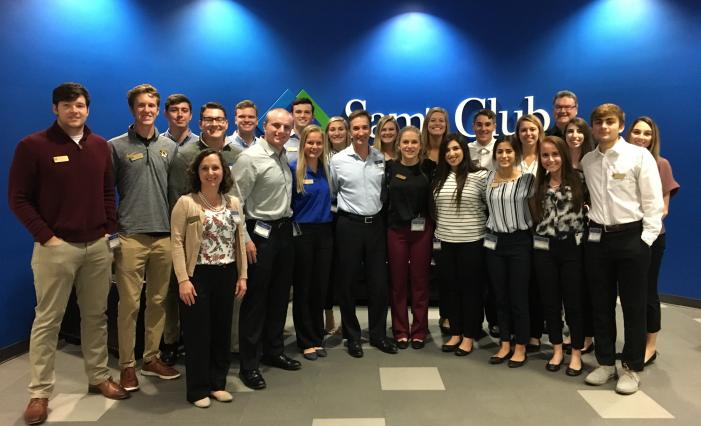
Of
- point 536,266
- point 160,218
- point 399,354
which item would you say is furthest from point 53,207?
point 536,266

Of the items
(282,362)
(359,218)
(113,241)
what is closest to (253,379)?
(282,362)

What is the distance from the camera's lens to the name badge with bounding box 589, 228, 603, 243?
9.23 feet

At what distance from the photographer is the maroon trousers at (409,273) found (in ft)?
11.5

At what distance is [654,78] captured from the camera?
194 inches

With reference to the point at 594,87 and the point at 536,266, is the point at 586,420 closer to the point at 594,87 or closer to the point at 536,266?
the point at 536,266

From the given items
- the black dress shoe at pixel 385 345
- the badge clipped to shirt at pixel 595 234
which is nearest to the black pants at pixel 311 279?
the black dress shoe at pixel 385 345

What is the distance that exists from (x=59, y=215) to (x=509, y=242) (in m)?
2.81

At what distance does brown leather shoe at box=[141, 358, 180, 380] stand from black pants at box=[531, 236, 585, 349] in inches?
102

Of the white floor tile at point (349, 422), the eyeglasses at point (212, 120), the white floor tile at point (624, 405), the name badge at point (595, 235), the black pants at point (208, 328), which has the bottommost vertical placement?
the white floor tile at point (624, 405)

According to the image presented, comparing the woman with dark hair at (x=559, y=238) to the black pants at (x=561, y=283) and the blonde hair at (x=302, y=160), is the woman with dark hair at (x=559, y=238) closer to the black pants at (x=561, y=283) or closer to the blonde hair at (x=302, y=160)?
A: the black pants at (x=561, y=283)

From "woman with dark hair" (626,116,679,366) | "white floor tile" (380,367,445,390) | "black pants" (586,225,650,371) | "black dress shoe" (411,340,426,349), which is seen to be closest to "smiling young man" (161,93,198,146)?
"white floor tile" (380,367,445,390)

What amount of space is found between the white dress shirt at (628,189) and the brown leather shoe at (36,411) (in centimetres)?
345

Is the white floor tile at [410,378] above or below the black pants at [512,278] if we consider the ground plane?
below

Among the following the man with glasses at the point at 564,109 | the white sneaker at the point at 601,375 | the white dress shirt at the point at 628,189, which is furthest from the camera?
the man with glasses at the point at 564,109
